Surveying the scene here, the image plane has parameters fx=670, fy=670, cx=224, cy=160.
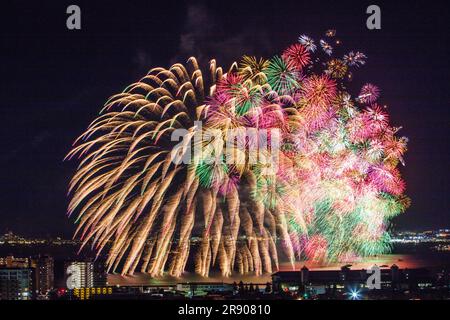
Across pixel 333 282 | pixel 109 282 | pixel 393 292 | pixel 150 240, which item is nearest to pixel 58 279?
pixel 109 282

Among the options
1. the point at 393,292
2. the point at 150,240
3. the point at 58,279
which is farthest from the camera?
the point at 58,279

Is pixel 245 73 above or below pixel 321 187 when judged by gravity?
above

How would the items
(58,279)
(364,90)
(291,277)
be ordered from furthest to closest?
(58,279) → (291,277) → (364,90)

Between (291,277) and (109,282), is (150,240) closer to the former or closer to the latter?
(291,277)

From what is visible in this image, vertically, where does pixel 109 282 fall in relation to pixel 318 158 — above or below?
below

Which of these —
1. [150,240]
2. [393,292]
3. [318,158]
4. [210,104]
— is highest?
[210,104]

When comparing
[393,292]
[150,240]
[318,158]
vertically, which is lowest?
[393,292]

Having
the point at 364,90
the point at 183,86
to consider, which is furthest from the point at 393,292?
the point at 183,86

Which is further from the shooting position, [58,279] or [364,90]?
[58,279]

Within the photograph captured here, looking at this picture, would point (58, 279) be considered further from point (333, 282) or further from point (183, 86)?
point (183, 86)
